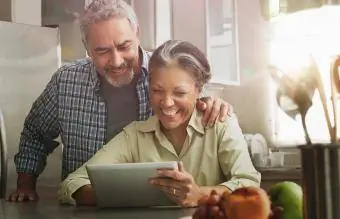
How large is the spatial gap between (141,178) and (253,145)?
89 centimetres

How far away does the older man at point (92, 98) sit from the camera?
1729 millimetres

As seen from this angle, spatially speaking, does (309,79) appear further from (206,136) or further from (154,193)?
(206,136)

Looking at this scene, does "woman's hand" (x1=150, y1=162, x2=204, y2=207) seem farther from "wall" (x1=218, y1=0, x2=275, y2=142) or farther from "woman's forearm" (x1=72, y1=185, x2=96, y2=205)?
"wall" (x1=218, y1=0, x2=275, y2=142)

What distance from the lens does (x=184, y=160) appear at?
58.3 inches

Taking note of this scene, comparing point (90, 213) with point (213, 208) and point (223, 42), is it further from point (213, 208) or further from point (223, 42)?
point (223, 42)

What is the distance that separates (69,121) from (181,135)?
0.43 meters

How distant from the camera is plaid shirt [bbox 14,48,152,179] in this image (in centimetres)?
178

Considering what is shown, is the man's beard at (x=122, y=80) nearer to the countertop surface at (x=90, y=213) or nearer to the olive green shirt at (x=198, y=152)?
the olive green shirt at (x=198, y=152)

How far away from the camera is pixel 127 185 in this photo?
47.3 inches

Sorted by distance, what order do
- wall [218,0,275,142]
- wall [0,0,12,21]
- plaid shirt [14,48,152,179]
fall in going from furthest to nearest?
1. wall [0,0,12,21]
2. wall [218,0,275,142]
3. plaid shirt [14,48,152,179]

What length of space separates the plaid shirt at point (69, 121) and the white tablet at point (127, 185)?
0.53m

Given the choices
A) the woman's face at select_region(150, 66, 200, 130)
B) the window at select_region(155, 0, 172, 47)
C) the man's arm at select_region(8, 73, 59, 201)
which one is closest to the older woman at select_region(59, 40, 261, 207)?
the woman's face at select_region(150, 66, 200, 130)

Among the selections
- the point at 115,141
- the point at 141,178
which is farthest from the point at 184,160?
the point at 141,178

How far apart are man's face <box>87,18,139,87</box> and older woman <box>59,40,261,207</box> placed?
21 centimetres
